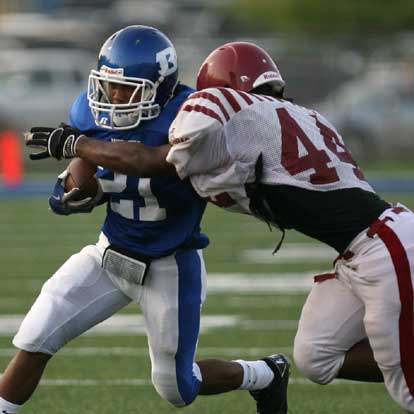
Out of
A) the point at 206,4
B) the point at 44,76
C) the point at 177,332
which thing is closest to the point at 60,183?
the point at 177,332

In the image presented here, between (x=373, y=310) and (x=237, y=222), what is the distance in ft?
26.8

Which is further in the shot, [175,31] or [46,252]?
[175,31]

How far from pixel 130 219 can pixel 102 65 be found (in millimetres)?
550

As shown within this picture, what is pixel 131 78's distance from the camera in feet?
14.6

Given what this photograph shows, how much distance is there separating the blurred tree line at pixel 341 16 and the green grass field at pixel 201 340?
32.4 ft

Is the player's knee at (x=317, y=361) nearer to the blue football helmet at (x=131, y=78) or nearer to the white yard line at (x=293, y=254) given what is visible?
Result: the blue football helmet at (x=131, y=78)

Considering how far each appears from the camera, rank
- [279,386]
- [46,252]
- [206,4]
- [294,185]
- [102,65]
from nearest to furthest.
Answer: [294,185]
[102,65]
[279,386]
[46,252]
[206,4]

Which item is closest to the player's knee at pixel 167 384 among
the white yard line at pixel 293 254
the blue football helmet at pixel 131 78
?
the blue football helmet at pixel 131 78

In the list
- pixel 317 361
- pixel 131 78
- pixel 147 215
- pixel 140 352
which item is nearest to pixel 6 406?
pixel 147 215

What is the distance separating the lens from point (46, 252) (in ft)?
33.8

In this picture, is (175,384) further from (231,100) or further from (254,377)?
(231,100)

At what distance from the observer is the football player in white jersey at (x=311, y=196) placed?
415cm

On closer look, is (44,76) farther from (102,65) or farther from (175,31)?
(102,65)

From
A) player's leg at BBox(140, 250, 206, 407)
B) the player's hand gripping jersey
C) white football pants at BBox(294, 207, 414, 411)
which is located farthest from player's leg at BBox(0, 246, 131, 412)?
white football pants at BBox(294, 207, 414, 411)
